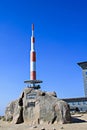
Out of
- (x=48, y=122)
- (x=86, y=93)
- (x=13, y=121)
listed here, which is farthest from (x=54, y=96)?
(x=86, y=93)

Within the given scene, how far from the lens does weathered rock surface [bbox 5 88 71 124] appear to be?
2718 centimetres

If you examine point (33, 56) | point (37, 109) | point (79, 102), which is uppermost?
point (33, 56)

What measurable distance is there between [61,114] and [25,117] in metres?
5.48

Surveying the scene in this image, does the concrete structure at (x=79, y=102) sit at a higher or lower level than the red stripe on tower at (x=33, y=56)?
lower

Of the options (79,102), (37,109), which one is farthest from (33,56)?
(79,102)

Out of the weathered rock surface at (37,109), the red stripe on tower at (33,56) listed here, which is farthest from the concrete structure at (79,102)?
the weathered rock surface at (37,109)

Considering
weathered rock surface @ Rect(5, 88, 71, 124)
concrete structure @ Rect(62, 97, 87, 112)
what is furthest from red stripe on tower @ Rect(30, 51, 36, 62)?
concrete structure @ Rect(62, 97, 87, 112)

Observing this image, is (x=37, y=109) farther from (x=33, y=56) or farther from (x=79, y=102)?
(x=79, y=102)

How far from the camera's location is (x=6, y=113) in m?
32.5

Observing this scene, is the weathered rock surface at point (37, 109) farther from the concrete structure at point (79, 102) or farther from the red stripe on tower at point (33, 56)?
the concrete structure at point (79, 102)

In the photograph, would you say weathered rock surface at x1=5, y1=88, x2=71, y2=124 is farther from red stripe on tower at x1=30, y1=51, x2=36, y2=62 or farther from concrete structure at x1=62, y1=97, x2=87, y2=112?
concrete structure at x1=62, y1=97, x2=87, y2=112

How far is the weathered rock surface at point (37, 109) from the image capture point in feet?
89.2

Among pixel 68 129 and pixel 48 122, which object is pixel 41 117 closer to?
pixel 48 122

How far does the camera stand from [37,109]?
95.0 feet
